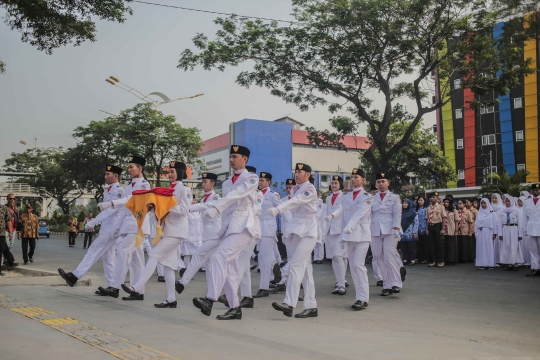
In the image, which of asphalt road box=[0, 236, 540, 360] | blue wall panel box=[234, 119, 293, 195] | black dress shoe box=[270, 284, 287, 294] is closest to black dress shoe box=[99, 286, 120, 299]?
asphalt road box=[0, 236, 540, 360]

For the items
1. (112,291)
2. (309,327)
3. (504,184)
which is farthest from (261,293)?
(504,184)

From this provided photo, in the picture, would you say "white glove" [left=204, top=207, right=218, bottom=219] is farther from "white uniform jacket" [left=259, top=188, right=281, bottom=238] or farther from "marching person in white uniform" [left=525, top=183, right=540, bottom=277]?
"marching person in white uniform" [left=525, top=183, right=540, bottom=277]

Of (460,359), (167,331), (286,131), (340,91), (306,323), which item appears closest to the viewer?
(460,359)

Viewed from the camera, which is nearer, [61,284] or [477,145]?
[61,284]

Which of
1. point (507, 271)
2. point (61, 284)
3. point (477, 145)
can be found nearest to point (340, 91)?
point (507, 271)

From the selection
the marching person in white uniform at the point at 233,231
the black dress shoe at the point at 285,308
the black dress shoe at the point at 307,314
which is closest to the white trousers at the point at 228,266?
the marching person in white uniform at the point at 233,231

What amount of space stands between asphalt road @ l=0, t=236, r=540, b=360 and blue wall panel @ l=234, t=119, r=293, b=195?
52.4 metres

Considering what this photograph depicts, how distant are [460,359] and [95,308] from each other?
4712 mm

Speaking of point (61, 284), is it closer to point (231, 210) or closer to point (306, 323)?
point (231, 210)

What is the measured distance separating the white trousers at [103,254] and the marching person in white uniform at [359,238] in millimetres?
3703

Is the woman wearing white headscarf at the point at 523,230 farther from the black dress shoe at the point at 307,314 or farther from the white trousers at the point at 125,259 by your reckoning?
the white trousers at the point at 125,259

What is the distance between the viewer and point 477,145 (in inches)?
1970

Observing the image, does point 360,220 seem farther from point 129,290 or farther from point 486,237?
point 486,237

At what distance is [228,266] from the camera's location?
24.5 ft
